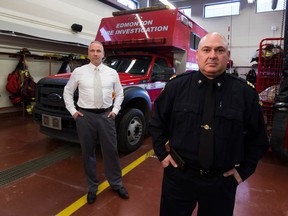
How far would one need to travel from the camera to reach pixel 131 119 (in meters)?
3.99

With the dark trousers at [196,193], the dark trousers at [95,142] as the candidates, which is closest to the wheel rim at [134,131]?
the dark trousers at [95,142]

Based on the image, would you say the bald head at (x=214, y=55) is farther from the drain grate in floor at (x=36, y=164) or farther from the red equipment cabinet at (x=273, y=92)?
the drain grate in floor at (x=36, y=164)

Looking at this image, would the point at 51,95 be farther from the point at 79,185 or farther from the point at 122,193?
the point at 122,193

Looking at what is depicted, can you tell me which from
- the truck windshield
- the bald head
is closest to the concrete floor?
the truck windshield

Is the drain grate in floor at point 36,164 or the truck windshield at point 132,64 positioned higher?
the truck windshield at point 132,64

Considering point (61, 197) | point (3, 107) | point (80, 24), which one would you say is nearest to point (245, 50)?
point (80, 24)

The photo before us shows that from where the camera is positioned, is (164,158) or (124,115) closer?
(164,158)

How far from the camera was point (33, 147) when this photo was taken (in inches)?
169

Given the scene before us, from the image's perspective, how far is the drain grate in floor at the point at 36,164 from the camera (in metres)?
3.13

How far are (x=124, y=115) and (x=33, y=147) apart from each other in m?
1.80

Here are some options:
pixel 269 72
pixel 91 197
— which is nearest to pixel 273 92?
pixel 269 72

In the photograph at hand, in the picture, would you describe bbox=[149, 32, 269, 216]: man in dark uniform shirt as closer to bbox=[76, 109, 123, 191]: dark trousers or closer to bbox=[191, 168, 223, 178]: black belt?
bbox=[191, 168, 223, 178]: black belt

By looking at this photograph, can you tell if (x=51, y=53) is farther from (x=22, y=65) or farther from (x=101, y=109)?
(x=101, y=109)

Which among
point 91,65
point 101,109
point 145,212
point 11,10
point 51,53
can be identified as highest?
point 11,10
